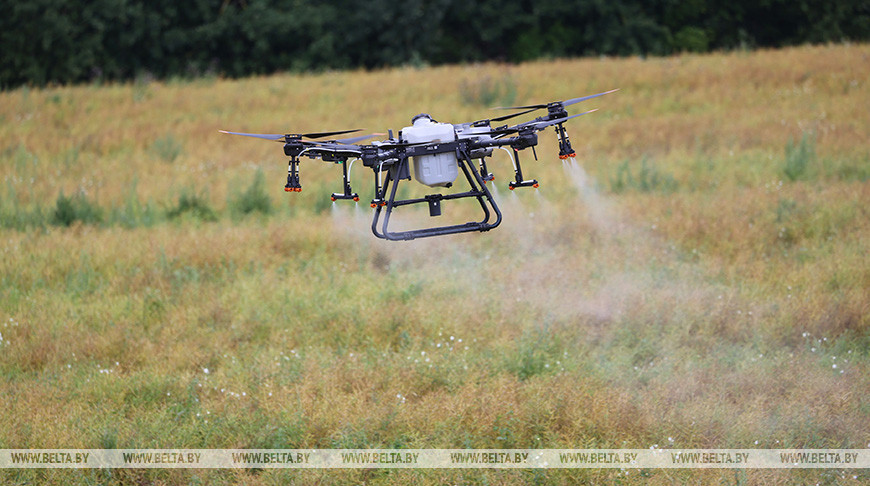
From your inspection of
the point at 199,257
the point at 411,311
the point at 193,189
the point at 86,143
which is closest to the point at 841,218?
the point at 411,311

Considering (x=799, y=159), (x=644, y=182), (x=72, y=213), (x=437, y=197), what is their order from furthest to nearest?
(x=799, y=159) < (x=644, y=182) < (x=72, y=213) < (x=437, y=197)

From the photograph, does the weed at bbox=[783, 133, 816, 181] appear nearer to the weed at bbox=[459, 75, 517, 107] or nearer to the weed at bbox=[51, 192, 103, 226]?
the weed at bbox=[459, 75, 517, 107]

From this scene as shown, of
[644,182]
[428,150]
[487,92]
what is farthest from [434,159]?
[487,92]

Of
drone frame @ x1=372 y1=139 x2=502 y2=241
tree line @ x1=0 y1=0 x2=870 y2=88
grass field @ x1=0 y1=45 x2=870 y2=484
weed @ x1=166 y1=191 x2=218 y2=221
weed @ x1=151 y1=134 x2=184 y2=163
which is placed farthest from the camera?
tree line @ x1=0 y1=0 x2=870 y2=88

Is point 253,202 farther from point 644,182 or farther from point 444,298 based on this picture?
point 644,182

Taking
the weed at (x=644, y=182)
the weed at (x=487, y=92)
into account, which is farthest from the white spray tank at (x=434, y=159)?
the weed at (x=487, y=92)

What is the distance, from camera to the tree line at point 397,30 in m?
36.2

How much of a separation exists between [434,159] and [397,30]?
3395 cm

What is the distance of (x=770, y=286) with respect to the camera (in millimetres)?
10516

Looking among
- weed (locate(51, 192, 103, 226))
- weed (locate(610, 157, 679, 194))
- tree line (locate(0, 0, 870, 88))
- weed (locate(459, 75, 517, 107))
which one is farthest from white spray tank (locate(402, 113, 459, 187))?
tree line (locate(0, 0, 870, 88))

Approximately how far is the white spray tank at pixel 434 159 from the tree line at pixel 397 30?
30987mm

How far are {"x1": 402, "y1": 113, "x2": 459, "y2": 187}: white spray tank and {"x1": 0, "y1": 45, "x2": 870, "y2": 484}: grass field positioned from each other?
63cm

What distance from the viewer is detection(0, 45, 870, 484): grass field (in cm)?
769

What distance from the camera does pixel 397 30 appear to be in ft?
123
